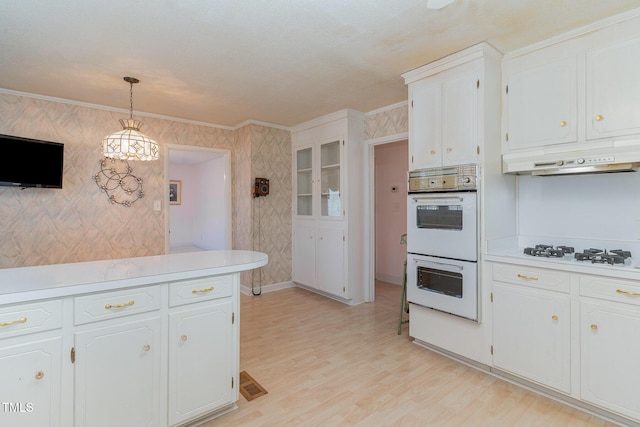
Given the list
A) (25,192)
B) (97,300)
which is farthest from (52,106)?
(97,300)

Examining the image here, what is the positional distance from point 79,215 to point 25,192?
52 cm

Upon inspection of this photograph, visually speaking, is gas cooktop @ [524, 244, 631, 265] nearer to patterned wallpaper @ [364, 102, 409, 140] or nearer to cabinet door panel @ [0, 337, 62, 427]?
patterned wallpaper @ [364, 102, 409, 140]

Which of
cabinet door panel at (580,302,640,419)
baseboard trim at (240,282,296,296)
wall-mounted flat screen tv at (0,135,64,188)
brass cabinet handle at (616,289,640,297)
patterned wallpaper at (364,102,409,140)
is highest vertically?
patterned wallpaper at (364,102,409,140)

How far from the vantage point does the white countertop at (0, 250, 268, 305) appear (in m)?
1.37

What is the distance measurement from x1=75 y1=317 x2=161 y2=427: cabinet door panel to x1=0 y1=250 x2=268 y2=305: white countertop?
0.76 ft

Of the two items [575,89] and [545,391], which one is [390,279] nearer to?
[545,391]

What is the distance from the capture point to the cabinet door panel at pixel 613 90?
1.98 metres

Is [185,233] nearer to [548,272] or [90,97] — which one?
[90,97]

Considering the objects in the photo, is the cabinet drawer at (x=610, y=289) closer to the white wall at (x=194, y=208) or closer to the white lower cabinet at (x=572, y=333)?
the white lower cabinet at (x=572, y=333)

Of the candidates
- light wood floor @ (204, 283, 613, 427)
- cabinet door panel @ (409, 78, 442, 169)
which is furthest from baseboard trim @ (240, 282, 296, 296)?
cabinet door panel @ (409, 78, 442, 169)

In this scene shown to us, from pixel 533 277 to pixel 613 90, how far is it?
134 cm

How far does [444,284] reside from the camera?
8.55 ft

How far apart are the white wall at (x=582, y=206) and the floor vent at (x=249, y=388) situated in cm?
249

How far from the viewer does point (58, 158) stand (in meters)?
3.36
